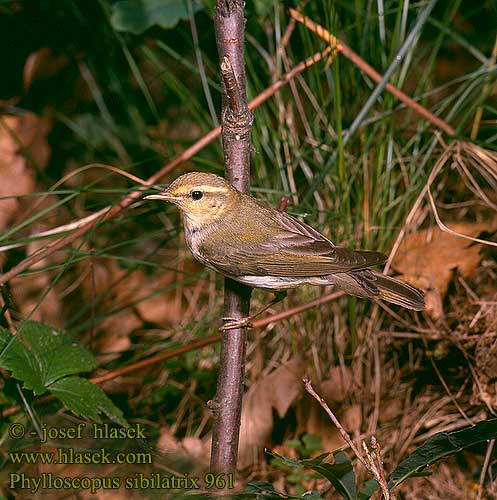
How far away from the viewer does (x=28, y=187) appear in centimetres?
437

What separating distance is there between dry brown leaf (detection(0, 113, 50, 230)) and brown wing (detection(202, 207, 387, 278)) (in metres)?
1.97

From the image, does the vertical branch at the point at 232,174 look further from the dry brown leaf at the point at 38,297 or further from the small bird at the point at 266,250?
the dry brown leaf at the point at 38,297

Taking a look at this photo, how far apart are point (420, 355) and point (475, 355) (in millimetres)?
259

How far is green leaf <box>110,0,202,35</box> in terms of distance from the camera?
3.65 meters

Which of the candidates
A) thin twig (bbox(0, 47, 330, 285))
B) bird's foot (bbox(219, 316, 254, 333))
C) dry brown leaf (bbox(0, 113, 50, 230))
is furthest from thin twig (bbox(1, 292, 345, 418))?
dry brown leaf (bbox(0, 113, 50, 230))

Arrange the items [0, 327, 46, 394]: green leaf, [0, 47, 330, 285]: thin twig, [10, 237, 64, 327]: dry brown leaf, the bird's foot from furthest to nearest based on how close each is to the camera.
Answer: [10, 237, 64, 327]: dry brown leaf, [0, 47, 330, 285]: thin twig, [0, 327, 46, 394]: green leaf, the bird's foot

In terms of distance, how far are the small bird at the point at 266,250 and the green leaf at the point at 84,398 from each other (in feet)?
2.12

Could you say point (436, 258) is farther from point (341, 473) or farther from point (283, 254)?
point (341, 473)

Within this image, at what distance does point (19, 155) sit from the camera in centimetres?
439

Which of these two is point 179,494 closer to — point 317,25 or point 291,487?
point 291,487

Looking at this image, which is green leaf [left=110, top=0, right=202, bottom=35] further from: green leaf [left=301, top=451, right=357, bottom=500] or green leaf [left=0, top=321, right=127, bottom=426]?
green leaf [left=301, top=451, right=357, bottom=500]

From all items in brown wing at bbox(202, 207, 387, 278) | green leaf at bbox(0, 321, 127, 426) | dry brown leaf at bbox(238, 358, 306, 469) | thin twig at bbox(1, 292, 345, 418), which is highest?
brown wing at bbox(202, 207, 387, 278)

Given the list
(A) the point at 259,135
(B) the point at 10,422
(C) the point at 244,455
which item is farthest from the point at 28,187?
(C) the point at 244,455

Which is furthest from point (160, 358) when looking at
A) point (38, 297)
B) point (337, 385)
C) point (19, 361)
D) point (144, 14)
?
point (144, 14)
